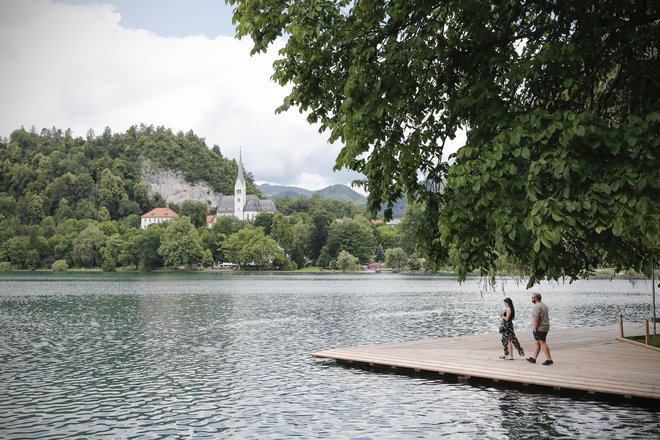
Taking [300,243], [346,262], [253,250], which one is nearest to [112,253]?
[253,250]

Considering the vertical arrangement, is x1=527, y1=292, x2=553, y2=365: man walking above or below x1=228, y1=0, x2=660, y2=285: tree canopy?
below

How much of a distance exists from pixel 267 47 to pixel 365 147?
259 cm

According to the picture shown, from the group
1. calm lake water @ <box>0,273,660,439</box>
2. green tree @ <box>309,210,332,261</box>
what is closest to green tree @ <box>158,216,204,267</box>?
green tree @ <box>309,210,332,261</box>

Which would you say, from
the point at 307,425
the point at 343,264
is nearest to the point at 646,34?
the point at 307,425

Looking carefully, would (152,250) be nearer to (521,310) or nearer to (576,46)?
(521,310)

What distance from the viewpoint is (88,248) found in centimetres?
17662

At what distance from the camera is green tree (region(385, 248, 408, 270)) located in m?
167

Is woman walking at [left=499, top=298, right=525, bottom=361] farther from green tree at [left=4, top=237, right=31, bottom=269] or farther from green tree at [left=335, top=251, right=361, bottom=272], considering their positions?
green tree at [left=4, top=237, right=31, bottom=269]

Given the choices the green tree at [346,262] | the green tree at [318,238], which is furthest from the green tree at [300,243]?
the green tree at [346,262]

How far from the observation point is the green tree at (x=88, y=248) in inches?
6969

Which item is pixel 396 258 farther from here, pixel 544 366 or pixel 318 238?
pixel 544 366

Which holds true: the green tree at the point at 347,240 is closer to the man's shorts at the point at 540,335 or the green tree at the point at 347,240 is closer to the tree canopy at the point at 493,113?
the man's shorts at the point at 540,335

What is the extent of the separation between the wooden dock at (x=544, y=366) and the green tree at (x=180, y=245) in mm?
148879

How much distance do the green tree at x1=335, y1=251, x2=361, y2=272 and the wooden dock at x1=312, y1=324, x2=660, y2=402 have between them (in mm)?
142977
